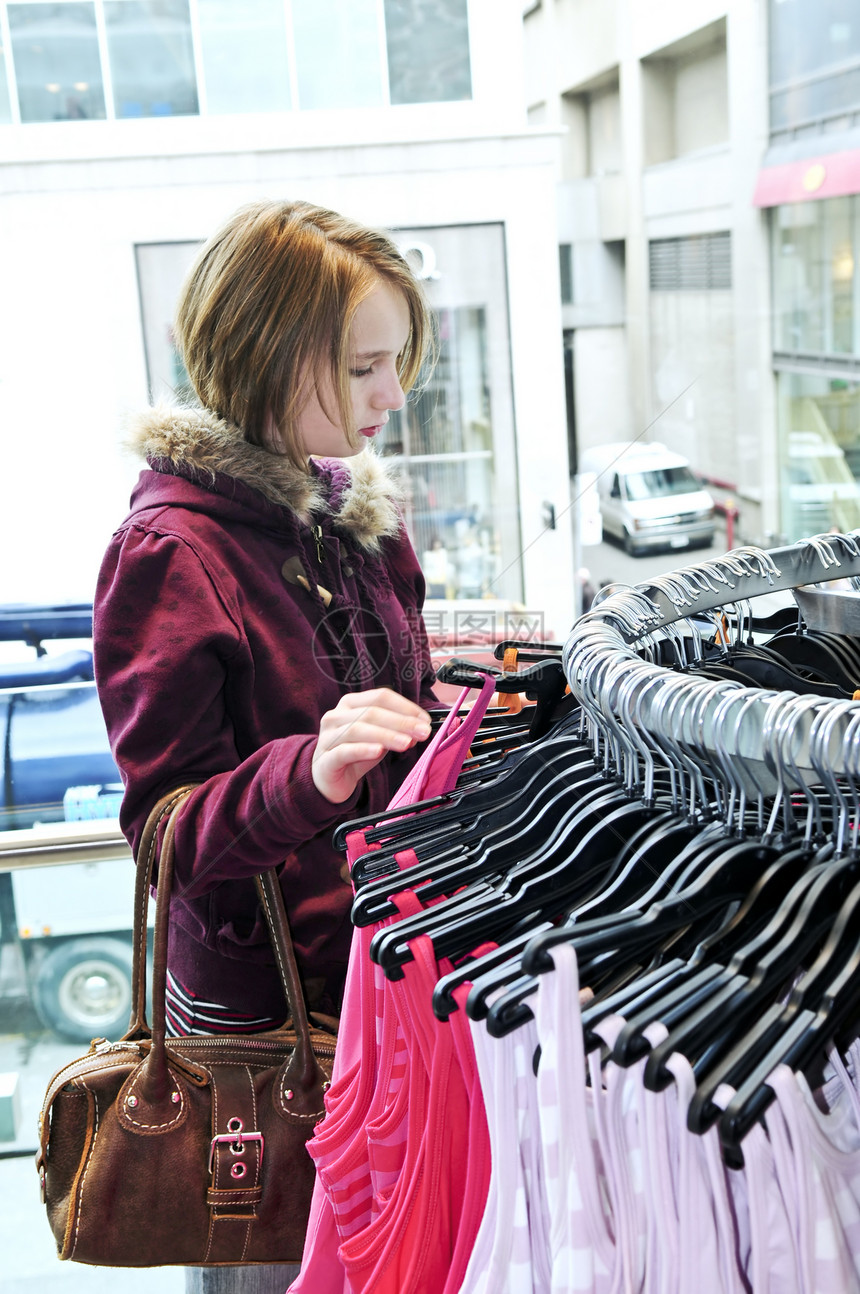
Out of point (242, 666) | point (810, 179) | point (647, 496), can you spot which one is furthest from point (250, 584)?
point (810, 179)

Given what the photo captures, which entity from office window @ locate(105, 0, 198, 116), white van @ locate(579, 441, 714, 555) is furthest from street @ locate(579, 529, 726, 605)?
office window @ locate(105, 0, 198, 116)

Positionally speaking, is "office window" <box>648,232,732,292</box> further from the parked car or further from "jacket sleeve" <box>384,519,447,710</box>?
the parked car

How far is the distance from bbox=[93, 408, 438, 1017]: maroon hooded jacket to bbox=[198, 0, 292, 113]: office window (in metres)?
1.36

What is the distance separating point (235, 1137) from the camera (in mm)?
992

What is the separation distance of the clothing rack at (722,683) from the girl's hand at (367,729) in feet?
0.38

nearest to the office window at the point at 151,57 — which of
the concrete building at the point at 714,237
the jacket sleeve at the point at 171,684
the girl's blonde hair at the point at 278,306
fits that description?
the concrete building at the point at 714,237

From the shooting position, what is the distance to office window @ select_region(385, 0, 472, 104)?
2.21 metres

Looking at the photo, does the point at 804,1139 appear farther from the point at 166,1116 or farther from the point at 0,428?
the point at 0,428

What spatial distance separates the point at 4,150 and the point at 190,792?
1827 mm

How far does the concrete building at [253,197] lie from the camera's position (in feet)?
7.12

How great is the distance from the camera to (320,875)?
1.07 metres

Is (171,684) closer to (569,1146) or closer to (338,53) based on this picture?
(569,1146)

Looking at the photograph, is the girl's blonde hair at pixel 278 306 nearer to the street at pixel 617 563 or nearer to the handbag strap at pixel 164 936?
the handbag strap at pixel 164 936

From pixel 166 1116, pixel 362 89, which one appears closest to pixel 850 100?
pixel 362 89
